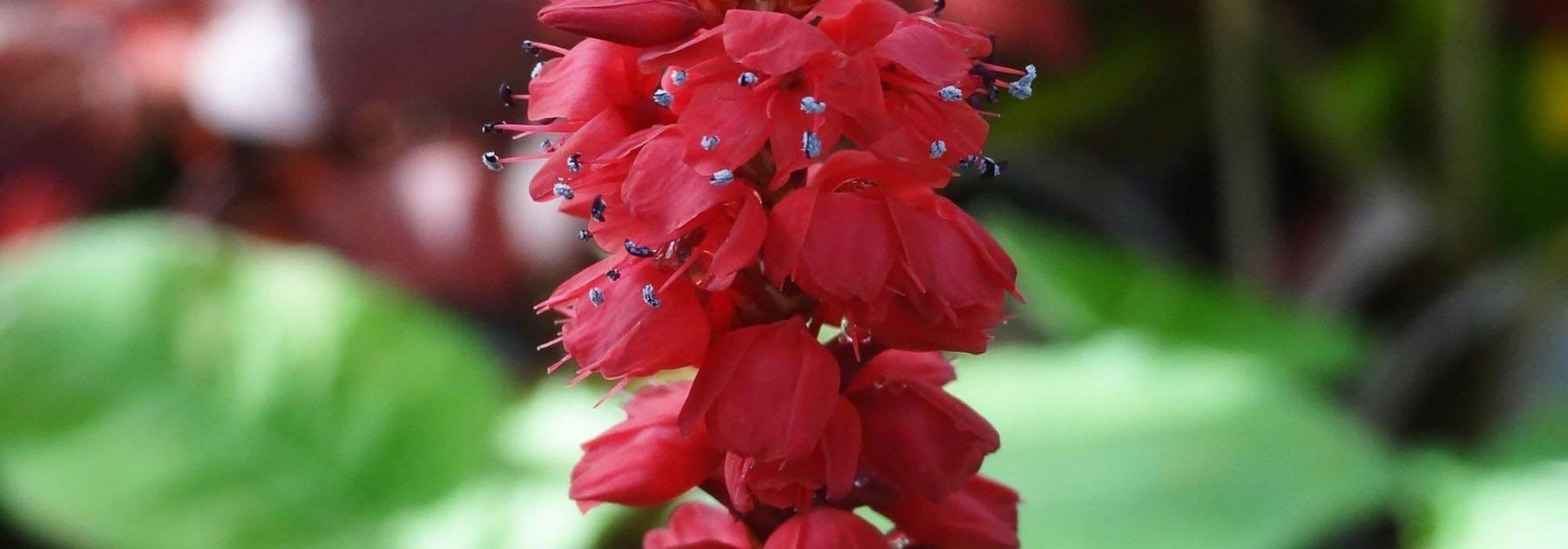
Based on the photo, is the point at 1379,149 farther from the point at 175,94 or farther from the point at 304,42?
the point at 175,94

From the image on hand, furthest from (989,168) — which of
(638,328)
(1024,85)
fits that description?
(638,328)

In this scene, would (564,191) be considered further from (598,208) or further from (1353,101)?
(1353,101)

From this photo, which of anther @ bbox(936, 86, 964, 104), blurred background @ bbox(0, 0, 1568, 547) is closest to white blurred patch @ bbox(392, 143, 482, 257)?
blurred background @ bbox(0, 0, 1568, 547)

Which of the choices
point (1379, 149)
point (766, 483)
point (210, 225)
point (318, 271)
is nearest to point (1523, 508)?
point (766, 483)

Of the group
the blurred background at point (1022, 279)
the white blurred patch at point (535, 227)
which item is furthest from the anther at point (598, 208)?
the white blurred patch at point (535, 227)

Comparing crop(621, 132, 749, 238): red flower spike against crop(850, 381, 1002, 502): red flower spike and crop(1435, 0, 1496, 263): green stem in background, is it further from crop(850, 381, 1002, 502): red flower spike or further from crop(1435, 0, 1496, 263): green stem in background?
crop(1435, 0, 1496, 263): green stem in background

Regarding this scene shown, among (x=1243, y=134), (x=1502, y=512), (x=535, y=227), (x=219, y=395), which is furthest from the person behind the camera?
(x=1243, y=134)
